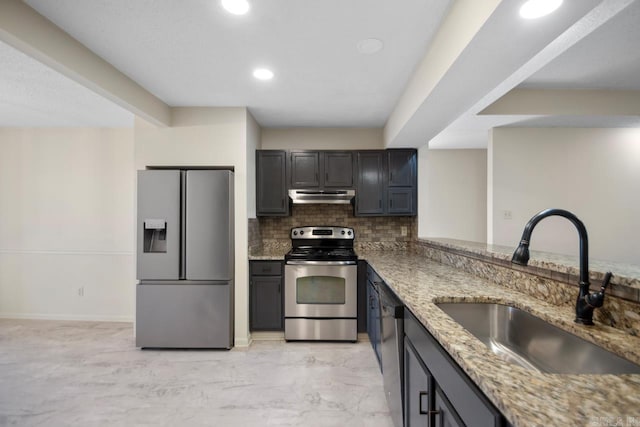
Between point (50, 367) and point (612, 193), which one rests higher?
point (612, 193)

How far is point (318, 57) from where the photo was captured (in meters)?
2.10

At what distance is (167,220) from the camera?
2.91 m

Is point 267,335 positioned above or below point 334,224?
below

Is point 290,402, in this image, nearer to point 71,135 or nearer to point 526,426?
point 526,426

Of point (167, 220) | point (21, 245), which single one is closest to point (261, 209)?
point (167, 220)

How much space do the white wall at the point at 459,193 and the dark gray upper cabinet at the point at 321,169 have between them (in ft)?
8.77

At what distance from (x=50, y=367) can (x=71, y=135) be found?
9.47 ft

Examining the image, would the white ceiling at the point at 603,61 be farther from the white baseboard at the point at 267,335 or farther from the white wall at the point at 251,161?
the white baseboard at the point at 267,335

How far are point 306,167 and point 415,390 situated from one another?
2693 millimetres

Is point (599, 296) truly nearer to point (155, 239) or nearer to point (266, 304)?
point (266, 304)

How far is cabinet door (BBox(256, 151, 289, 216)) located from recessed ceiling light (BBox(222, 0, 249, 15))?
1.96 m

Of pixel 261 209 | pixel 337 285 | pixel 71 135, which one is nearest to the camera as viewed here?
pixel 337 285

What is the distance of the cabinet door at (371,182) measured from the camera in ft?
11.8

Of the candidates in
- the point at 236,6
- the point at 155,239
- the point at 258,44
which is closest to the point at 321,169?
the point at 258,44
